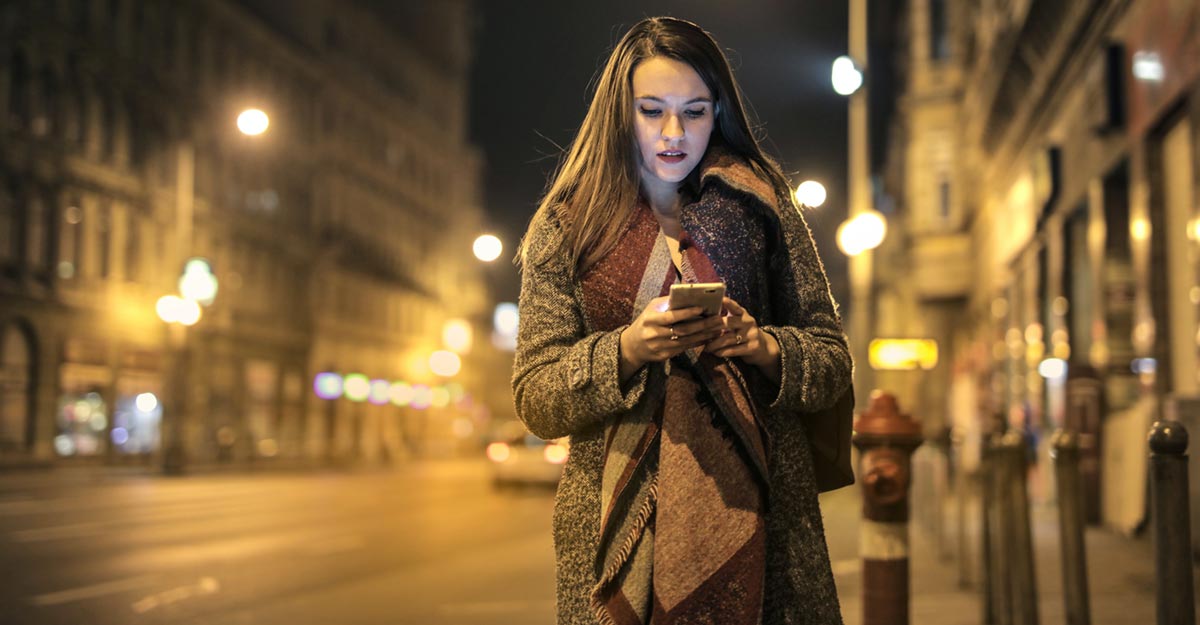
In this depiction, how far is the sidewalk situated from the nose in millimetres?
4338

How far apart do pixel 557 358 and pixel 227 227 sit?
165 feet

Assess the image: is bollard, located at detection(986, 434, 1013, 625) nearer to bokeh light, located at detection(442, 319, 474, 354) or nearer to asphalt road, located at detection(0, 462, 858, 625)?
asphalt road, located at detection(0, 462, 858, 625)

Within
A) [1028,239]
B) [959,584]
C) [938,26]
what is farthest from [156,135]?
[959,584]

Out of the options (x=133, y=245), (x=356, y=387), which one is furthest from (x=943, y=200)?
(x=356, y=387)

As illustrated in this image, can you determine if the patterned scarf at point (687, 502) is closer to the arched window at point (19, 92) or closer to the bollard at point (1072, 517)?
the bollard at point (1072, 517)

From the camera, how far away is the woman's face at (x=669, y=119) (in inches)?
107

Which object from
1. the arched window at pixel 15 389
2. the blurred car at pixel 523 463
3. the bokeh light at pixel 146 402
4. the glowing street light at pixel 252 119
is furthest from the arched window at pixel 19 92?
the blurred car at pixel 523 463

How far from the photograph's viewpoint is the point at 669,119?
8.97 feet

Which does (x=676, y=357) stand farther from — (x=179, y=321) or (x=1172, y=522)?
(x=179, y=321)

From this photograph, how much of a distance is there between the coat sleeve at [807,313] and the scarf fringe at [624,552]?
295 mm

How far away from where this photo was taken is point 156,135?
4459cm

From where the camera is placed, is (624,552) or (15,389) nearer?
(624,552)

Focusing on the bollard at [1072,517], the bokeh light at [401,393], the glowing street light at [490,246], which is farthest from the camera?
the bokeh light at [401,393]

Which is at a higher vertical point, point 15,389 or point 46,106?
point 46,106
